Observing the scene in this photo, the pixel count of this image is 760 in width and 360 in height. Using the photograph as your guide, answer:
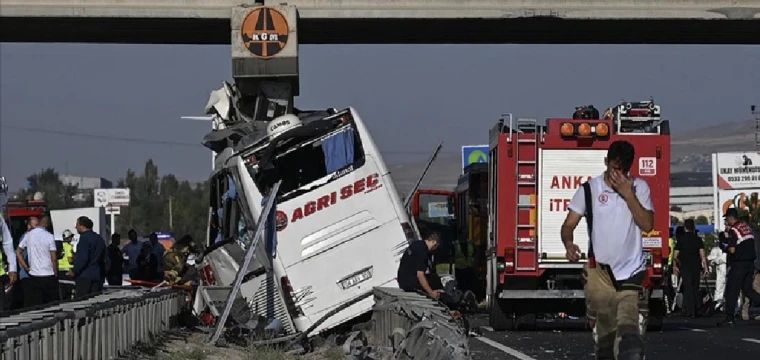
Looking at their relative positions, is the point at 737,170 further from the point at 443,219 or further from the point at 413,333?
the point at 413,333

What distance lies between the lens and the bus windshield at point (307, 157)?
19.3m

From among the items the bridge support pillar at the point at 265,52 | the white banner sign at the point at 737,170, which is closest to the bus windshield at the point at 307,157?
the bridge support pillar at the point at 265,52

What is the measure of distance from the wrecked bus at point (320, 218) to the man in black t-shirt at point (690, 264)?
982cm

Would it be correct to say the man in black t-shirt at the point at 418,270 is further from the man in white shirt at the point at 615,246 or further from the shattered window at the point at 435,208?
the shattered window at the point at 435,208

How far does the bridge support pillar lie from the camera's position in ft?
93.5

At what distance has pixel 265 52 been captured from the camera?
28797 mm

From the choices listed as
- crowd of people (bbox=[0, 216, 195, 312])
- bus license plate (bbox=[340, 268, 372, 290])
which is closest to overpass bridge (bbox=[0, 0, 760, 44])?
crowd of people (bbox=[0, 216, 195, 312])

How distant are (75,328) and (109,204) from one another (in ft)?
168

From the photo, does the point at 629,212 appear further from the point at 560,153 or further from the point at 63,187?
the point at 63,187

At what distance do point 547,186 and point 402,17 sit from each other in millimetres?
7073

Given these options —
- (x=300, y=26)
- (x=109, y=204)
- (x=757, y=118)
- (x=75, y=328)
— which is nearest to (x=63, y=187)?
(x=109, y=204)

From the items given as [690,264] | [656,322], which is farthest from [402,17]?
[656,322]

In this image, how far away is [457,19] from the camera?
1131 inches

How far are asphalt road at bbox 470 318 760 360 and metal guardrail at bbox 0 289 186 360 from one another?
3670 millimetres
